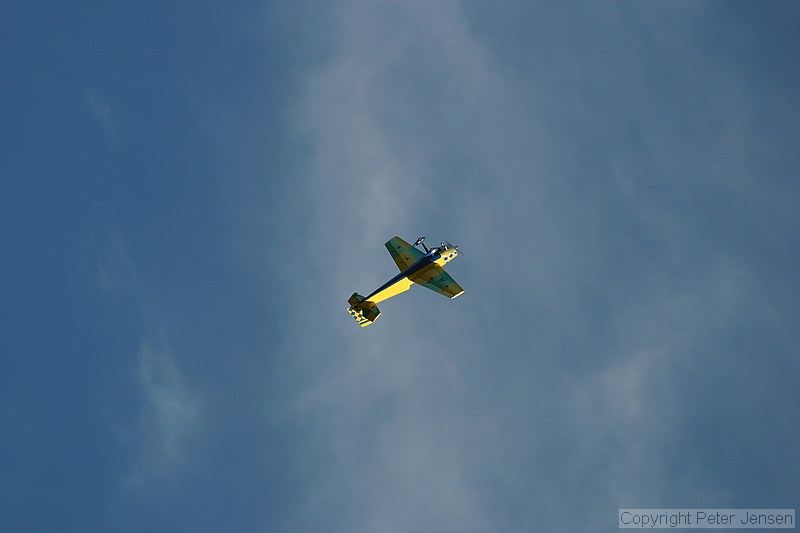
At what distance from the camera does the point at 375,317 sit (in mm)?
165500

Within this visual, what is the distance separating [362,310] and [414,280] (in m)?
13.9

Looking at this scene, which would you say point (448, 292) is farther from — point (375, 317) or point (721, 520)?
point (721, 520)

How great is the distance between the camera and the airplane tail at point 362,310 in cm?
16538

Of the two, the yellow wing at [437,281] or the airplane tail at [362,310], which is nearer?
the airplane tail at [362,310]

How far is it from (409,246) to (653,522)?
310ft

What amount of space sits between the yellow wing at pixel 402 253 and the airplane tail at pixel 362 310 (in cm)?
A: 1556

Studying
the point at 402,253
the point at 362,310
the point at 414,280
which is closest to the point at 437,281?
the point at 414,280

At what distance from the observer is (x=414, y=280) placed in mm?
170625

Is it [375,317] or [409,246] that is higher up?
[409,246]

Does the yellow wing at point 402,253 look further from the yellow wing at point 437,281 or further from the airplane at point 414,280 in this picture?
the yellow wing at point 437,281

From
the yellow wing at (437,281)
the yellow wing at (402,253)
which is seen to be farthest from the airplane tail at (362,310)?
the yellow wing at (402,253)

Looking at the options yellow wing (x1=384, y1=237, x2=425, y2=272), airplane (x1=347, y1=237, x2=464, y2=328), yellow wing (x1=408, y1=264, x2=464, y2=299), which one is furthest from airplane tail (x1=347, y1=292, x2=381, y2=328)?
yellow wing (x1=384, y1=237, x2=425, y2=272)

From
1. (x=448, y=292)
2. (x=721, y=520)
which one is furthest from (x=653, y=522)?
(x=448, y=292)

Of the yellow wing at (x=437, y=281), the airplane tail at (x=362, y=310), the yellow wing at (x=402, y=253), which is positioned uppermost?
the yellow wing at (x=402, y=253)
